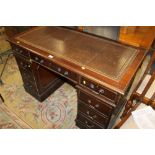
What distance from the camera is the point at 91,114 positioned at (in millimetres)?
1709

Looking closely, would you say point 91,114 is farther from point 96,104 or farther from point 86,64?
point 86,64

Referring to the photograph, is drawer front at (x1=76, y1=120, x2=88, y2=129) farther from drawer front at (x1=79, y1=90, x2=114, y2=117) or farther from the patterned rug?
drawer front at (x1=79, y1=90, x2=114, y2=117)

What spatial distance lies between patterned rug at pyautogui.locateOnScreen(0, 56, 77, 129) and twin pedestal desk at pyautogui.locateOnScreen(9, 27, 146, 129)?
0.36 metres

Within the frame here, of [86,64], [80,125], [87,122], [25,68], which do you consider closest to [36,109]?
[25,68]

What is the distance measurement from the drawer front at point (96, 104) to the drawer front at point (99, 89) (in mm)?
102

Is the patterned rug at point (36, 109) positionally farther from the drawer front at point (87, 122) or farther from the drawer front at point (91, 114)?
the drawer front at point (91, 114)

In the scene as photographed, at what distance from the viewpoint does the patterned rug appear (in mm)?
2166

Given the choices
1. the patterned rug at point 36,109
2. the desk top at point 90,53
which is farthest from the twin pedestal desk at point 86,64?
the patterned rug at point 36,109

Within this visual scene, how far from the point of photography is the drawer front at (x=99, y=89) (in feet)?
4.31

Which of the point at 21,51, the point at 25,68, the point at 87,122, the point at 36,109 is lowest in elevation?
the point at 36,109

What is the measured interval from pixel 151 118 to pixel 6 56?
3.53 m

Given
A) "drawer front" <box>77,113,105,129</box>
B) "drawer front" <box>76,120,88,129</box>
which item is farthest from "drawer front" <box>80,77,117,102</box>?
"drawer front" <box>76,120,88,129</box>

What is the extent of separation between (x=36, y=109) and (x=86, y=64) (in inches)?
52.8
